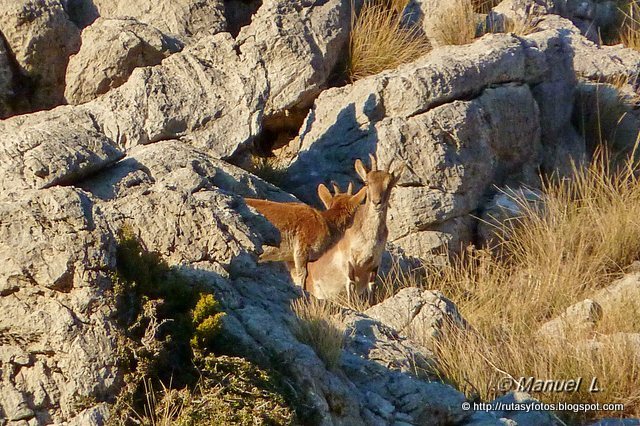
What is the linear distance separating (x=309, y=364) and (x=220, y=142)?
677 cm

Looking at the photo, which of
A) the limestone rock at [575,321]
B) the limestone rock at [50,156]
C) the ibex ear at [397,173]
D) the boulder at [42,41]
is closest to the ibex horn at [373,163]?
the ibex ear at [397,173]

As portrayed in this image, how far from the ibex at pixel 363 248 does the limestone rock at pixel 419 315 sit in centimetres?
301

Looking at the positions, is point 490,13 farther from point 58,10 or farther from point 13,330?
point 13,330

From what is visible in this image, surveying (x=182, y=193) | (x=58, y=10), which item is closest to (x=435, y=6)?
(x=58, y=10)

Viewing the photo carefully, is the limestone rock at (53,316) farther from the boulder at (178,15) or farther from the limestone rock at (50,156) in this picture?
the boulder at (178,15)

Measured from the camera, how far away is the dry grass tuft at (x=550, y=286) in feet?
30.7

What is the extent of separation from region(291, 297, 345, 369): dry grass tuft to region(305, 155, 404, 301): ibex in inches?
206

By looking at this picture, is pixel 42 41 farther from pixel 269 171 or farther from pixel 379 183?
pixel 379 183

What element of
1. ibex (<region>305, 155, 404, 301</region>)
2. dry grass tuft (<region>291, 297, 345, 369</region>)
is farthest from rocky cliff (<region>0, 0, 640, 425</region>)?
ibex (<region>305, 155, 404, 301</region>)

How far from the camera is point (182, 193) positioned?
8219 mm

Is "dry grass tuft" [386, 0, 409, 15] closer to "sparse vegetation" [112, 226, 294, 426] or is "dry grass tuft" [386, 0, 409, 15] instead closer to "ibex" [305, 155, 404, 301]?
"ibex" [305, 155, 404, 301]

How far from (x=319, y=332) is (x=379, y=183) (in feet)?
19.7

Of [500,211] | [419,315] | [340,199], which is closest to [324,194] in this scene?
[340,199]

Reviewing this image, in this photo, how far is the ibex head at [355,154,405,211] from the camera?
13.7m
